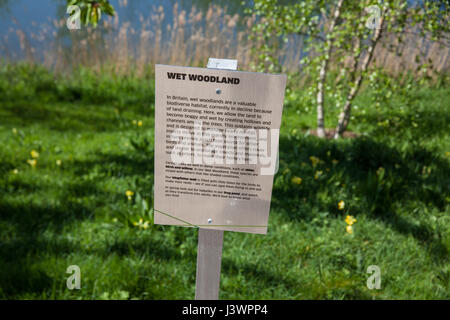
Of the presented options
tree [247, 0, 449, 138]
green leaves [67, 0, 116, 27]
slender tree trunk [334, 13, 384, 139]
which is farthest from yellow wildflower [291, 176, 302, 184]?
green leaves [67, 0, 116, 27]

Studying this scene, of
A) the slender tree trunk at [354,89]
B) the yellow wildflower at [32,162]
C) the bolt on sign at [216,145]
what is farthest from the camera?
the slender tree trunk at [354,89]

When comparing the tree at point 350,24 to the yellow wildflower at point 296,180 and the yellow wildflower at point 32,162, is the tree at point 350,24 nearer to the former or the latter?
the yellow wildflower at point 296,180

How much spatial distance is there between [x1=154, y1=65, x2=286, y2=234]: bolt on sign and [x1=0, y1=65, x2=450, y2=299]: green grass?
3.05ft

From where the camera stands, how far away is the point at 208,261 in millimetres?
1372

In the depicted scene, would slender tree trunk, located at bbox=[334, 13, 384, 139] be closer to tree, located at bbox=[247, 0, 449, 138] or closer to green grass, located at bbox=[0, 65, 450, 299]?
tree, located at bbox=[247, 0, 449, 138]

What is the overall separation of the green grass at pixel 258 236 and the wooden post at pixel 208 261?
0.61 metres

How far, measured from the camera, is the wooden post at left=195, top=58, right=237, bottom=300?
1342 mm

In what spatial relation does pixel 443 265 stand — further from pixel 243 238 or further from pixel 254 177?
pixel 254 177

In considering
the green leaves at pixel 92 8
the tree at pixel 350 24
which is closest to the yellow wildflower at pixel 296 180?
the tree at pixel 350 24

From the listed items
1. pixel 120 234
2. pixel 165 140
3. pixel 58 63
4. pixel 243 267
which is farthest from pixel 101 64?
pixel 165 140

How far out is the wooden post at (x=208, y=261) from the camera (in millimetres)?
1342

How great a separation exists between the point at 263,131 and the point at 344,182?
2.18 meters

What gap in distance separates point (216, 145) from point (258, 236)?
146 cm

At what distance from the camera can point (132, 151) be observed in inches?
151
